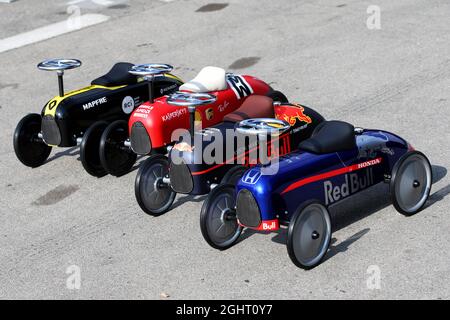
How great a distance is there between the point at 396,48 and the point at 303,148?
26.1 ft

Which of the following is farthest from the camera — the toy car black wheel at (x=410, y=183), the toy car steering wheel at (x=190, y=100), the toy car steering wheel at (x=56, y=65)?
the toy car steering wheel at (x=56, y=65)

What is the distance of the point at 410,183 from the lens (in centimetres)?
1111

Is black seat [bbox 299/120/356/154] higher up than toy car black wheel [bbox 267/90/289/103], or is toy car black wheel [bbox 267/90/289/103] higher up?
black seat [bbox 299/120/356/154]

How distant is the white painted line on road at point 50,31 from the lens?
66.4 feet

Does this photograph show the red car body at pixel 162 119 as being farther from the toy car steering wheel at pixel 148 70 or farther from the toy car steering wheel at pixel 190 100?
the toy car steering wheel at pixel 190 100

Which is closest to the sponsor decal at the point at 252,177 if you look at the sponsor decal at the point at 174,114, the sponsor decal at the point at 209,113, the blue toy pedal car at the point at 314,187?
the blue toy pedal car at the point at 314,187

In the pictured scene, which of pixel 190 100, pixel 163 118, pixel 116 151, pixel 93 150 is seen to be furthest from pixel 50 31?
pixel 190 100

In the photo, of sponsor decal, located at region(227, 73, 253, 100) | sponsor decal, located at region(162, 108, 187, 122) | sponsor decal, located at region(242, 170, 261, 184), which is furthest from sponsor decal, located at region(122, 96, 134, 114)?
sponsor decal, located at region(242, 170, 261, 184)

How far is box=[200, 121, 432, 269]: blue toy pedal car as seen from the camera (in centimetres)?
998

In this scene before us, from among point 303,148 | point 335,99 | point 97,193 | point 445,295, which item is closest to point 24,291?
point 97,193

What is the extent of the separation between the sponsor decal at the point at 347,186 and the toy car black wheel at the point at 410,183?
1.04 ft

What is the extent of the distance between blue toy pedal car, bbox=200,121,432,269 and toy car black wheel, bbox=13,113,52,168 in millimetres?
4372

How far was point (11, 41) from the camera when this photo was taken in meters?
20.4

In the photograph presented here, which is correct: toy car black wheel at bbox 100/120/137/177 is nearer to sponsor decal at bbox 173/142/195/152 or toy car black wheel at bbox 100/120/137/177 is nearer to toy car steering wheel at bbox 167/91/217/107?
sponsor decal at bbox 173/142/195/152
